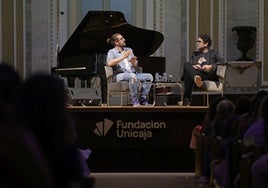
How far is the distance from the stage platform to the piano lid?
2.69 meters

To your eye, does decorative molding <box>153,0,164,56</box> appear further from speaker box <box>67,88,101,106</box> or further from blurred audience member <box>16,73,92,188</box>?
blurred audience member <box>16,73,92,188</box>

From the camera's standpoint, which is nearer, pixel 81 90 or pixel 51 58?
pixel 81 90

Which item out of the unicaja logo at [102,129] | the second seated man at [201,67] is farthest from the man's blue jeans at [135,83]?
the unicaja logo at [102,129]

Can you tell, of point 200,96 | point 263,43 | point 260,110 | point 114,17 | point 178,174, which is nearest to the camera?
point 260,110

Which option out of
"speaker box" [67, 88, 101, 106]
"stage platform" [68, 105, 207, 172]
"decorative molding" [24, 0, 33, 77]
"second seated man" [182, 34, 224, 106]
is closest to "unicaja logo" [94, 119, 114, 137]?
"stage platform" [68, 105, 207, 172]

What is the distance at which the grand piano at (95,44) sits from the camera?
9.83m

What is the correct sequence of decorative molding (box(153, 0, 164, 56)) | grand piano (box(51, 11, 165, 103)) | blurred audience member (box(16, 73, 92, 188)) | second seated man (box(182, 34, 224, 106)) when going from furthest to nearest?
decorative molding (box(153, 0, 164, 56))
grand piano (box(51, 11, 165, 103))
second seated man (box(182, 34, 224, 106))
blurred audience member (box(16, 73, 92, 188))

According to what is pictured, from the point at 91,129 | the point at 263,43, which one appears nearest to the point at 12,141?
the point at 91,129

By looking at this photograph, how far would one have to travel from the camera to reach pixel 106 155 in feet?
25.0

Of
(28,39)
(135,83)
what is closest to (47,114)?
(135,83)

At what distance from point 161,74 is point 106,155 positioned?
2791 millimetres

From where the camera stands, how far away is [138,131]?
24.9ft

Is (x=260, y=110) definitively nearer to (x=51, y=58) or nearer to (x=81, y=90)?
(x=81, y=90)

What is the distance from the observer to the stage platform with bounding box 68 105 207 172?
7555 millimetres
